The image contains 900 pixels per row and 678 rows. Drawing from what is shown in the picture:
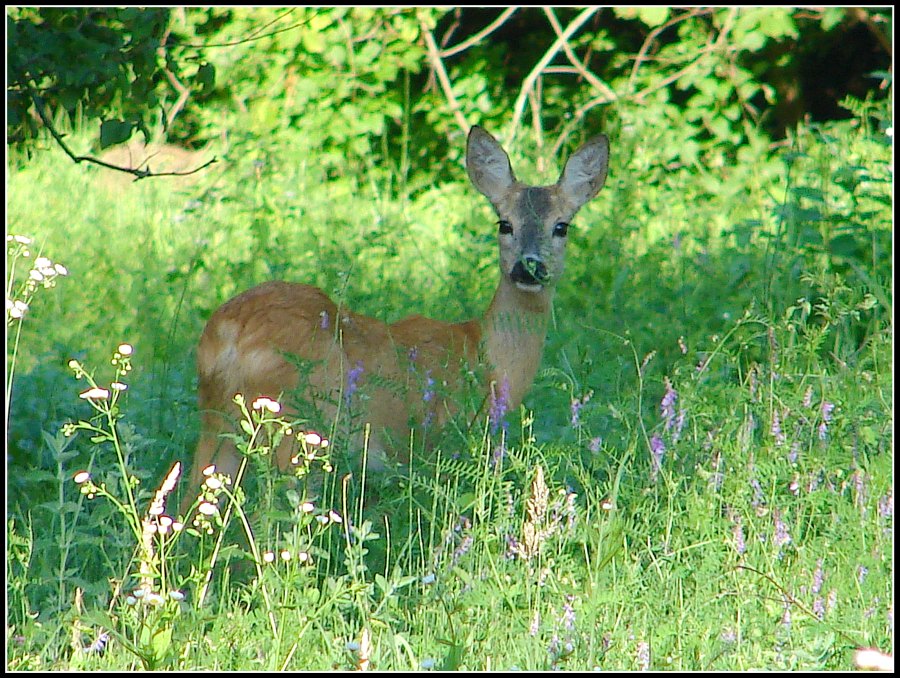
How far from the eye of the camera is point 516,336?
165 inches

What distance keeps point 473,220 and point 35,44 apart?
3.68m

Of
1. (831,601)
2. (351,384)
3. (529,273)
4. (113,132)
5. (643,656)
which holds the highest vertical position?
(113,132)

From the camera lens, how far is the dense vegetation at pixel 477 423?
8.51ft

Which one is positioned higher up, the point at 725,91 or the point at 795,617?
the point at 725,91

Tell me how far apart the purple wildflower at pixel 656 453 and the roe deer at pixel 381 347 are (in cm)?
45

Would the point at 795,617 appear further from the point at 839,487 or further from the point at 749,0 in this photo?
the point at 749,0

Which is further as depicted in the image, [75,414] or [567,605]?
[75,414]

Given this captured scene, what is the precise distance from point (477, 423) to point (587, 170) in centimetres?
167

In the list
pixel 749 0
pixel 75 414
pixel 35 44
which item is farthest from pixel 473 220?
pixel 35 44

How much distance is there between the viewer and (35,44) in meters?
3.51

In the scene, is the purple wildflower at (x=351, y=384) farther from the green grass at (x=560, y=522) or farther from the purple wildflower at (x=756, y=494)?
the purple wildflower at (x=756, y=494)

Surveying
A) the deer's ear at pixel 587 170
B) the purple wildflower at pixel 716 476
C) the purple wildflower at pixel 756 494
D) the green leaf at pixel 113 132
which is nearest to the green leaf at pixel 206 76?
the green leaf at pixel 113 132

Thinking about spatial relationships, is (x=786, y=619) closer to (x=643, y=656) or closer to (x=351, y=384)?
(x=643, y=656)

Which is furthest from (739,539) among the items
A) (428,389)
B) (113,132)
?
(113,132)
